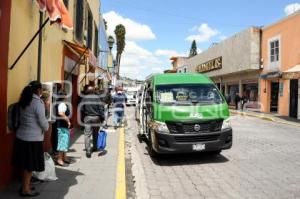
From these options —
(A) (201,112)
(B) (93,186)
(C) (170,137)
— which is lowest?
(B) (93,186)

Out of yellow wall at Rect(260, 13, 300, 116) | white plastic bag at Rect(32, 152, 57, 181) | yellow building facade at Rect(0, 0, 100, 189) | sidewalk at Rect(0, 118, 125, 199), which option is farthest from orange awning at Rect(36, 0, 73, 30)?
yellow wall at Rect(260, 13, 300, 116)

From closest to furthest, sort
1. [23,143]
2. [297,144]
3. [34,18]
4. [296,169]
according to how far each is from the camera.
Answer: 1. [23,143]
2. [34,18]
3. [296,169]
4. [297,144]

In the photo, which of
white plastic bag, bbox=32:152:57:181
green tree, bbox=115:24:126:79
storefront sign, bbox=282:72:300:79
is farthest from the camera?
green tree, bbox=115:24:126:79

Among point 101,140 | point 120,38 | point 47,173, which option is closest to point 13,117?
point 47,173

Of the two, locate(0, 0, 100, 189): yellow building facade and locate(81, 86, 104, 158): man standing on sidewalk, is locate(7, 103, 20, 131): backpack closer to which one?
locate(0, 0, 100, 189): yellow building facade

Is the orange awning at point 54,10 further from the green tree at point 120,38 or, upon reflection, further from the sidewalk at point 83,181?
the green tree at point 120,38

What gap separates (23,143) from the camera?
5863 millimetres

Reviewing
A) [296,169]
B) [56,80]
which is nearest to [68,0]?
[56,80]

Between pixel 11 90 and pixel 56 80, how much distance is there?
430 cm

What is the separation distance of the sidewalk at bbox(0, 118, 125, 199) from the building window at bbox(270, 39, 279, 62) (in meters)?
20.7

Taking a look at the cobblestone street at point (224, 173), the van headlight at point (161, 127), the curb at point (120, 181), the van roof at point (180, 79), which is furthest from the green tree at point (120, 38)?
the van headlight at point (161, 127)

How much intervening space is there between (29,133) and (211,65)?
3887 cm

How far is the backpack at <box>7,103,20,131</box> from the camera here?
5.90m

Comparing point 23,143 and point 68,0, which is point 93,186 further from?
point 68,0
